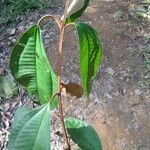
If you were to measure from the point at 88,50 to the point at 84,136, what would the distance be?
0.31m

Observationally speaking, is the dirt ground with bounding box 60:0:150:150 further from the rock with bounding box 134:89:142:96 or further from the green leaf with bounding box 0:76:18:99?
the green leaf with bounding box 0:76:18:99

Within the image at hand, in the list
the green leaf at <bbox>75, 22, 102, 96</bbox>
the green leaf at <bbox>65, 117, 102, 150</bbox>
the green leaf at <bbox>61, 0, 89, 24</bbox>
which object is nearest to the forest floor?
the green leaf at <bbox>65, 117, 102, 150</bbox>

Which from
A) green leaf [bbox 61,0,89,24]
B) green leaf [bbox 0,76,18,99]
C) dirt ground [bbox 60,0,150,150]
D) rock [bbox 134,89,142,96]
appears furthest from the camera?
green leaf [bbox 0,76,18,99]

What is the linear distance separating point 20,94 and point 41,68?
1673mm

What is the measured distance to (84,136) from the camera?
1.23m

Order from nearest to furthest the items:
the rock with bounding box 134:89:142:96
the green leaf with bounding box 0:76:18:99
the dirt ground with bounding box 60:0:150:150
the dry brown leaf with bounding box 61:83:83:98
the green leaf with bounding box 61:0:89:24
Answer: the green leaf with bounding box 61:0:89:24 < the dry brown leaf with bounding box 61:83:83:98 < the dirt ground with bounding box 60:0:150:150 < the rock with bounding box 134:89:142:96 < the green leaf with bounding box 0:76:18:99

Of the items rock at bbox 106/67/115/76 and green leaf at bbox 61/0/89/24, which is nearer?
green leaf at bbox 61/0/89/24

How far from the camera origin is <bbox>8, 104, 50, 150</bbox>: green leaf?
1.00 m

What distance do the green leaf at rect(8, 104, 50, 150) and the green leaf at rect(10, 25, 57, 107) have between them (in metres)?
0.13

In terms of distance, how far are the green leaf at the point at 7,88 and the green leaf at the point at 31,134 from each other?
1.73m

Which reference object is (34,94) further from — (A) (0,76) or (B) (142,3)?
(B) (142,3)

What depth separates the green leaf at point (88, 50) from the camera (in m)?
1.02

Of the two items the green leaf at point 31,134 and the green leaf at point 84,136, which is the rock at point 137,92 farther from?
the green leaf at point 31,134

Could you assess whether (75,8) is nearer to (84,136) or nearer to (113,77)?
(84,136)
